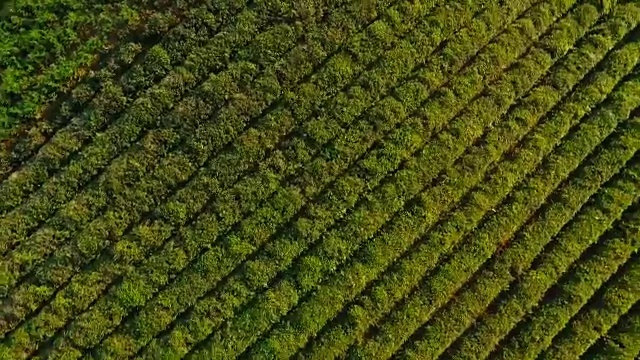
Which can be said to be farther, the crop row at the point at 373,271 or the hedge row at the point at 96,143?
the hedge row at the point at 96,143

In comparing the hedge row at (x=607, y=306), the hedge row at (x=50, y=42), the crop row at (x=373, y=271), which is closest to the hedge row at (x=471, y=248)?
the crop row at (x=373, y=271)

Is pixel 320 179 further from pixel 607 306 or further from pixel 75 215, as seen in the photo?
pixel 607 306

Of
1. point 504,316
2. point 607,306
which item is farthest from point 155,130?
point 607,306

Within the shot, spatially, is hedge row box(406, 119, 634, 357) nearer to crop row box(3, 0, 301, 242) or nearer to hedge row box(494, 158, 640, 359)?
hedge row box(494, 158, 640, 359)

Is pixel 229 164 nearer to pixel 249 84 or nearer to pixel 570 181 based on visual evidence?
pixel 249 84

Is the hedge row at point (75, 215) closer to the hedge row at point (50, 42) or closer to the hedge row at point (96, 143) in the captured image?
the hedge row at point (96, 143)

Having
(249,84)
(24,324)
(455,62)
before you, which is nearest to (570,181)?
(455,62)
